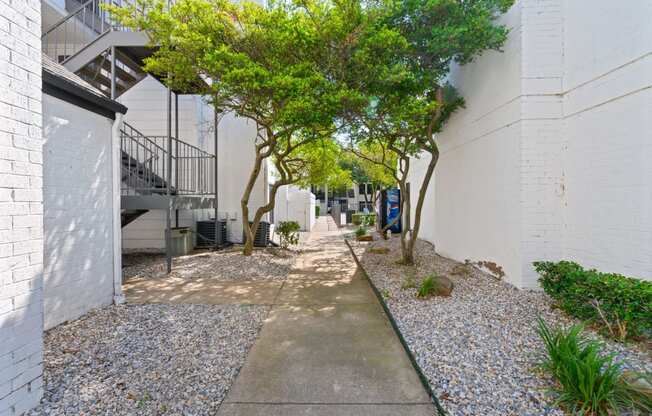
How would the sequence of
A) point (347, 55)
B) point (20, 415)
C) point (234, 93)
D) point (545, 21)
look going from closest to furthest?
point (20, 415) → point (545, 21) → point (347, 55) → point (234, 93)

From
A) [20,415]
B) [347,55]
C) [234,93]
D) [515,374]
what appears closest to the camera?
[20,415]

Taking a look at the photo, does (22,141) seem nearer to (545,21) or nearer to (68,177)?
(68,177)

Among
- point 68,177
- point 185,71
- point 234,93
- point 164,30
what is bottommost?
point 68,177

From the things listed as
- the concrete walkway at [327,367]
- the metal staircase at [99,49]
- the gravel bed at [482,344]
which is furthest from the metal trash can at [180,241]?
the gravel bed at [482,344]

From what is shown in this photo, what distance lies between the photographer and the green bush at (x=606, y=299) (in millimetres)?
3066

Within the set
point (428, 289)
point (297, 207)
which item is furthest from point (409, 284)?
point (297, 207)

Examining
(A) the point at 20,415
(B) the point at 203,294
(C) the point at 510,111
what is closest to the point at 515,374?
A: (A) the point at 20,415

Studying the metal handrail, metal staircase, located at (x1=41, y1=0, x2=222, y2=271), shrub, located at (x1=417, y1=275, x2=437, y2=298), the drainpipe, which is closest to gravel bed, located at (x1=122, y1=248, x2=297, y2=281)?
metal staircase, located at (x1=41, y1=0, x2=222, y2=271)

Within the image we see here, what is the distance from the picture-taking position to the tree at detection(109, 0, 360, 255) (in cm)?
552

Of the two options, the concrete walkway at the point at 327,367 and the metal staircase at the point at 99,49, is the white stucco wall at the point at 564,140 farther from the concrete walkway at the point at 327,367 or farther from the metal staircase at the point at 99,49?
the metal staircase at the point at 99,49

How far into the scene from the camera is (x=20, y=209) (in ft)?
7.86

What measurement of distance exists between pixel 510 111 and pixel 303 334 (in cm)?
480

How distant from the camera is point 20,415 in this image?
7.55 feet

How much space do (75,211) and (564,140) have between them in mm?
7055
